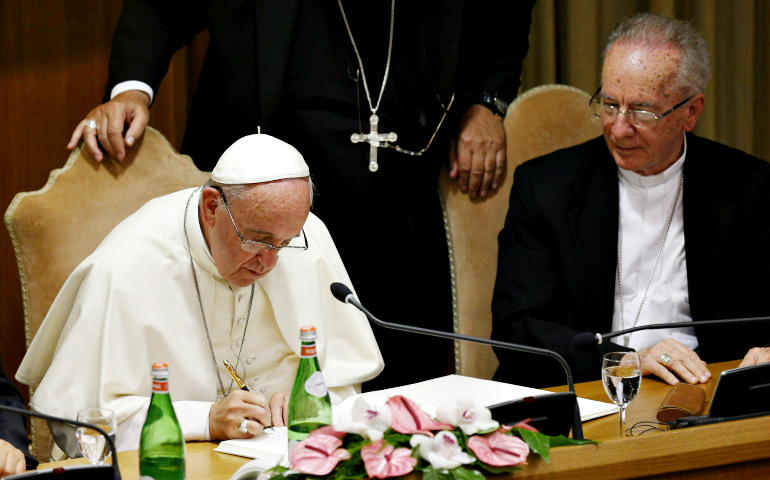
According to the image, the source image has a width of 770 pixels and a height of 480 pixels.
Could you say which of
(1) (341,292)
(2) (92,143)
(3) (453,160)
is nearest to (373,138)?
(3) (453,160)

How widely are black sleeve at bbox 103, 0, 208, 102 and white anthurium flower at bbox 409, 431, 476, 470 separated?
196 cm

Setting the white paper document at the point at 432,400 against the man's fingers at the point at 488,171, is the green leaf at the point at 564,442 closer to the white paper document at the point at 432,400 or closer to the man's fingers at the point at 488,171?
the white paper document at the point at 432,400

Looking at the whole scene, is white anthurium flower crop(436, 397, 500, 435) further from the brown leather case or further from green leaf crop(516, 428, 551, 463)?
the brown leather case

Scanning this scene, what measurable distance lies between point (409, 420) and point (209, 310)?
4.23ft

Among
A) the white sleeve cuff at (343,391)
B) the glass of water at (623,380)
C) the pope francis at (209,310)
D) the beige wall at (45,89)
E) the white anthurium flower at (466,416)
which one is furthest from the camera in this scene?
the beige wall at (45,89)

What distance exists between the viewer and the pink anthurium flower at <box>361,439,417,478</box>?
1303 millimetres

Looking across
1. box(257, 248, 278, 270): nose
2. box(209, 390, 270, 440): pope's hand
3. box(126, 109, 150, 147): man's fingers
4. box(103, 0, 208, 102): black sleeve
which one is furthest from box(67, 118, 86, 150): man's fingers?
box(209, 390, 270, 440): pope's hand

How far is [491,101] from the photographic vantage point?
3277 millimetres

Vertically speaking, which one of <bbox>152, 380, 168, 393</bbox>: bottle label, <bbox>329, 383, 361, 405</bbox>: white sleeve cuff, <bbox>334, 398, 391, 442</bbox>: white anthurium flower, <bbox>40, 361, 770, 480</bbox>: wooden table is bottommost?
<bbox>329, 383, 361, 405</bbox>: white sleeve cuff

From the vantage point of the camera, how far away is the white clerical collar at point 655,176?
3115mm

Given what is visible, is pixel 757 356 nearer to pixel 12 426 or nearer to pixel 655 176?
pixel 655 176

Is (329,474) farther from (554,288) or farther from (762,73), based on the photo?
(762,73)

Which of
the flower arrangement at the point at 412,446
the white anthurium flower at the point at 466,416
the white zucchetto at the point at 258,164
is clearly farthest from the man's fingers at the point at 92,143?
the white anthurium flower at the point at 466,416

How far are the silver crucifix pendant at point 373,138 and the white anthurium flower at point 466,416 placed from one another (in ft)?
5.49
